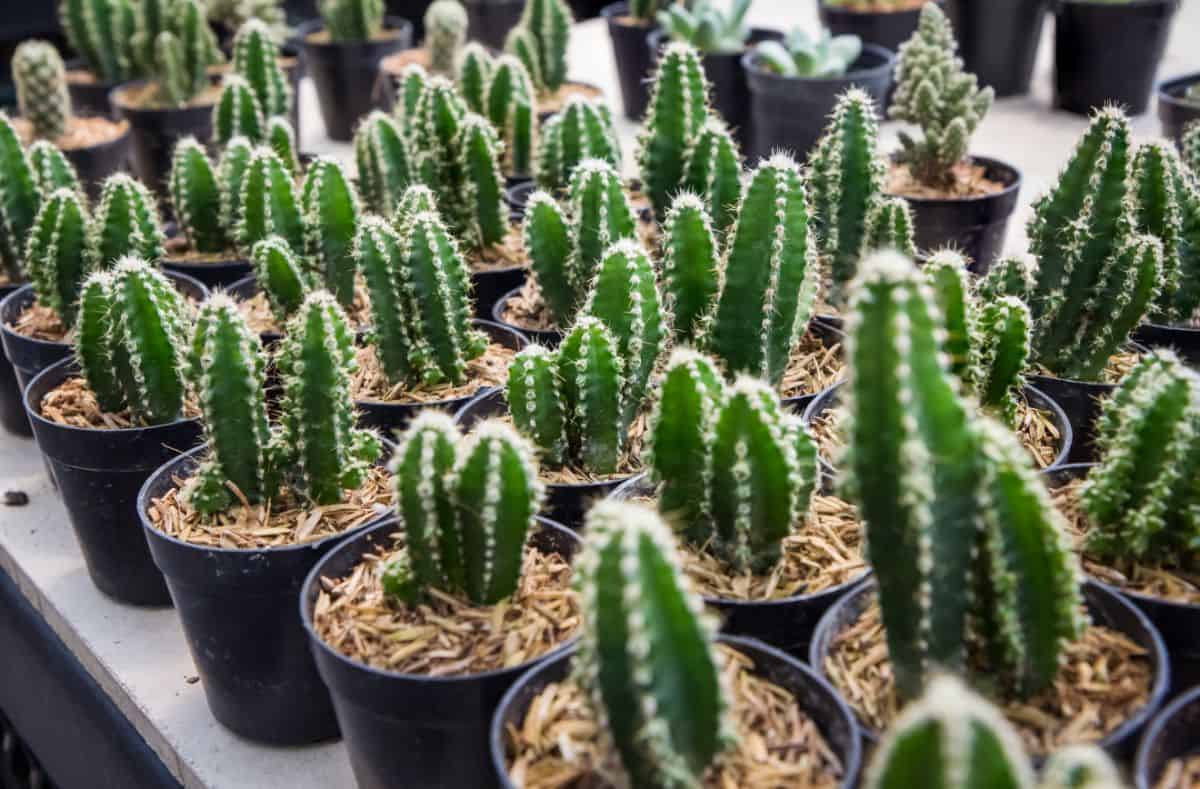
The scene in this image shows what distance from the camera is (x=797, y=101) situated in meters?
4.30

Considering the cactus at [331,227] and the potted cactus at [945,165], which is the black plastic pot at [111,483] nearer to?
the cactus at [331,227]

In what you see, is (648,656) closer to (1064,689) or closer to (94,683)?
(1064,689)

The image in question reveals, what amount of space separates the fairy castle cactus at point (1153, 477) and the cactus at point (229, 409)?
132cm

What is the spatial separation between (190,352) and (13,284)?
4.40ft

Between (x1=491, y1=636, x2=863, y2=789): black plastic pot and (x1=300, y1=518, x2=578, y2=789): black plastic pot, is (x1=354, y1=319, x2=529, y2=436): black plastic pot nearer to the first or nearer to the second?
(x1=300, y1=518, x2=578, y2=789): black plastic pot

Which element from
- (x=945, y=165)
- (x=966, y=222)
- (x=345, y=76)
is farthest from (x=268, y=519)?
(x=345, y=76)

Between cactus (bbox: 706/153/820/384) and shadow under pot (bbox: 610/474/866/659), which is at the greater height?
cactus (bbox: 706/153/820/384)

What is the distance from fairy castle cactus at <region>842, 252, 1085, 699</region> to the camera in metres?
1.36

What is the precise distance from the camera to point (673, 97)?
121 inches

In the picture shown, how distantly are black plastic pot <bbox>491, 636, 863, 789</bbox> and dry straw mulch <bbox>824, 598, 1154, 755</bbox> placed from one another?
63mm

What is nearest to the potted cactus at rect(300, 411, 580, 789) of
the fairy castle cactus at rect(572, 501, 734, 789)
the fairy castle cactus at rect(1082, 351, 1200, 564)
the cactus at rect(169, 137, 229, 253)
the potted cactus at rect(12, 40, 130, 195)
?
the fairy castle cactus at rect(572, 501, 734, 789)

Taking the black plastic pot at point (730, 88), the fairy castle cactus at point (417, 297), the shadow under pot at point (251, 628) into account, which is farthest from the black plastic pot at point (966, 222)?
the shadow under pot at point (251, 628)

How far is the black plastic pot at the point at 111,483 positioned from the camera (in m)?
2.48

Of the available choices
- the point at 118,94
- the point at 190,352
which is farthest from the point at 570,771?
the point at 118,94
